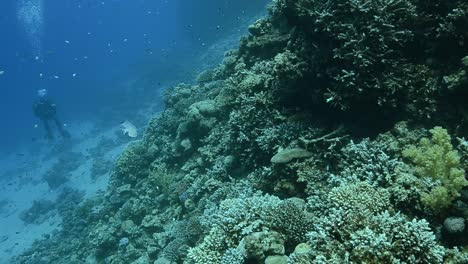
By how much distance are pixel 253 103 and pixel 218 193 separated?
2419 mm

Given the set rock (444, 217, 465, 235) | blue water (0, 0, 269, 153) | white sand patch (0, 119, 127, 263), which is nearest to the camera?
rock (444, 217, 465, 235)

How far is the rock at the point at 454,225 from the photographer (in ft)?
13.1

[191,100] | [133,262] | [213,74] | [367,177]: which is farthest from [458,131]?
[213,74]

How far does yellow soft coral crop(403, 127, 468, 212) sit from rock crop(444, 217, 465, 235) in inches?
8.7

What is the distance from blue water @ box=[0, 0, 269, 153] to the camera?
4303cm

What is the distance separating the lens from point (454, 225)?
401cm

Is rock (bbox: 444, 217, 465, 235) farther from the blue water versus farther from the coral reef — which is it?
the blue water

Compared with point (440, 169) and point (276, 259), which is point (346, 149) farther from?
point (276, 259)

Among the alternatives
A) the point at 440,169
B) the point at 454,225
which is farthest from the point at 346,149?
the point at 454,225

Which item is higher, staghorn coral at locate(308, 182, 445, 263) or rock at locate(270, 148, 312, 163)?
rock at locate(270, 148, 312, 163)

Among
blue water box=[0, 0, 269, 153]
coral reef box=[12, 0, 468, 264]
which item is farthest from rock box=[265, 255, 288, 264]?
blue water box=[0, 0, 269, 153]

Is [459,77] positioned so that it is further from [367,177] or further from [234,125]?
[234,125]

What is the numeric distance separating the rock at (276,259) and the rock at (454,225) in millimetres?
1966

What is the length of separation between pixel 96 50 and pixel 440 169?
475 ft
